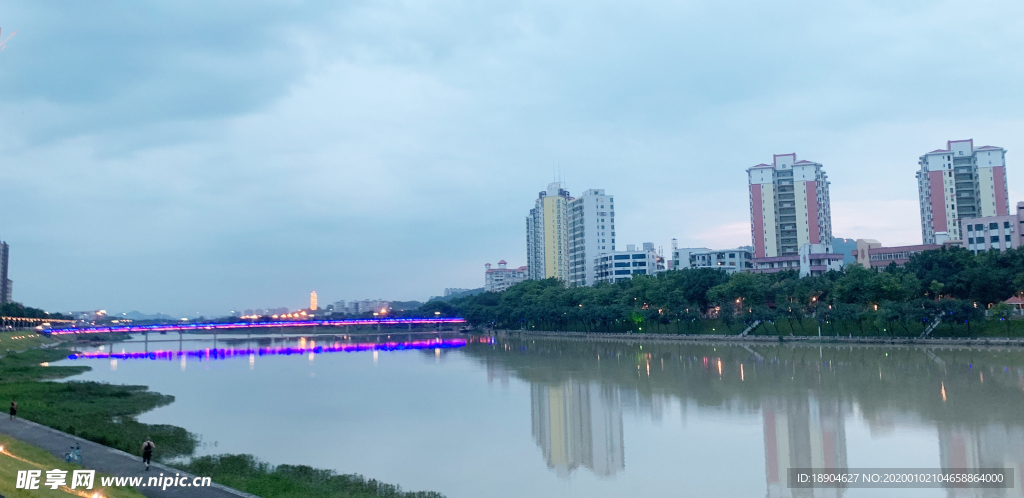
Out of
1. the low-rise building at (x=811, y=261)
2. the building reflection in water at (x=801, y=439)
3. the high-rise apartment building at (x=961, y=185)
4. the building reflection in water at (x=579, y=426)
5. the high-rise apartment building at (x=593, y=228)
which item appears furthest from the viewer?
the high-rise apartment building at (x=593, y=228)

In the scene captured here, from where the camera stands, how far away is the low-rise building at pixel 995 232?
182 ft

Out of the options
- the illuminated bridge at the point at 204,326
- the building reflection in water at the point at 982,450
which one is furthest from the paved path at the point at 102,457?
the illuminated bridge at the point at 204,326

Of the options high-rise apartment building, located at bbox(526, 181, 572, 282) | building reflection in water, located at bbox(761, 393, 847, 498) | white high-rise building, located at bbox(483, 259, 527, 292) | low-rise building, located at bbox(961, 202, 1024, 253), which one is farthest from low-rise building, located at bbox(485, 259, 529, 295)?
building reflection in water, located at bbox(761, 393, 847, 498)

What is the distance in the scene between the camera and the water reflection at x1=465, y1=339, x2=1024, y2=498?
1567 cm

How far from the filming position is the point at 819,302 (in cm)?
5125

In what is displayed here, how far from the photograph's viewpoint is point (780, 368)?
33531mm

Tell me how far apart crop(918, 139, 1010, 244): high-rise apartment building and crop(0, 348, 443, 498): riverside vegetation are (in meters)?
72.3

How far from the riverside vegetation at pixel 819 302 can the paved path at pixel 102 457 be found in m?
41.1

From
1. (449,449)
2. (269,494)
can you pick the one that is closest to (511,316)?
(449,449)

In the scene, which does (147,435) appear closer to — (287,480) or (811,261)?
(287,480)

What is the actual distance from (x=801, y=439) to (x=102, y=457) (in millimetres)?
15346

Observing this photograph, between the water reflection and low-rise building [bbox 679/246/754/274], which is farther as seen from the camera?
low-rise building [bbox 679/246/754/274]

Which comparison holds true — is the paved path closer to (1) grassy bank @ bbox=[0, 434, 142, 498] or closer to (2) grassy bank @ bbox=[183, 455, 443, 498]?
(1) grassy bank @ bbox=[0, 434, 142, 498]

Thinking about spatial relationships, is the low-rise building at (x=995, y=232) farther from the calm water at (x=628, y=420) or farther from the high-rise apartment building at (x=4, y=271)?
the high-rise apartment building at (x=4, y=271)
